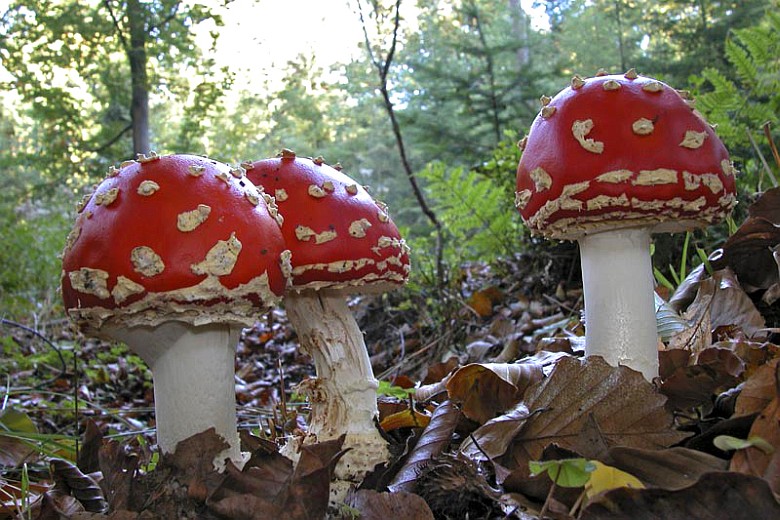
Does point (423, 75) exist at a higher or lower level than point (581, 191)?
higher

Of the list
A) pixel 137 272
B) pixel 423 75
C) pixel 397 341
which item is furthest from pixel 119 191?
pixel 423 75

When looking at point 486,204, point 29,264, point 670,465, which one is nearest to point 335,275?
point 670,465

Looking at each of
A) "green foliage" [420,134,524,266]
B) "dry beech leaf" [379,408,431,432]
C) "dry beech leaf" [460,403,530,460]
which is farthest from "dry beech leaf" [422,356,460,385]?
"green foliage" [420,134,524,266]

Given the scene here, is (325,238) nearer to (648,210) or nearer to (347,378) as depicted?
(347,378)

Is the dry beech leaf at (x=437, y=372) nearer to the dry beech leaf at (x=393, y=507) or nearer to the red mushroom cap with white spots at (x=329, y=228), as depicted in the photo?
the red mushroom cap with white spots at (x=329, y=228)

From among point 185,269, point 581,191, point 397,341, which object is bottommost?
point 397,341

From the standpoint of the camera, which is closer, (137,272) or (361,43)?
(137,272)
